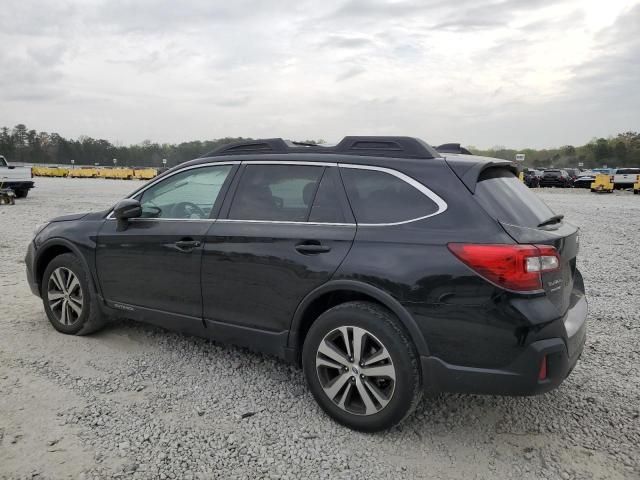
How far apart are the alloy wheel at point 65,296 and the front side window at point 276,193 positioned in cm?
186

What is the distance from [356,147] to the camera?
11.3 feet

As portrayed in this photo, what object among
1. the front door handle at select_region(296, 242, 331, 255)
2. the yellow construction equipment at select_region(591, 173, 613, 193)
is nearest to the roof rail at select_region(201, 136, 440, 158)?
the front door handle at select_region(296, 242, 331, 255)

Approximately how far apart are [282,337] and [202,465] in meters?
0.94

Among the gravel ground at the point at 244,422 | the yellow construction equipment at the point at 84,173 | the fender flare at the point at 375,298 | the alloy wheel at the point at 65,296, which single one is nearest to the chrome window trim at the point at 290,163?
the fender flare at the point at 375,298

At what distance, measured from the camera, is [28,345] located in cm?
441

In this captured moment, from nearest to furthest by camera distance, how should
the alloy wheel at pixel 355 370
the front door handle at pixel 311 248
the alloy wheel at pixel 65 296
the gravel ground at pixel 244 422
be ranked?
the gravel ground at pixel 244 422 < the alloy wheel at pixel 355 370 < the front door handle at pixel 311 248 < the alloy wheel at pixel 65 296

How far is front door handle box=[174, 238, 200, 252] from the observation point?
3.76m

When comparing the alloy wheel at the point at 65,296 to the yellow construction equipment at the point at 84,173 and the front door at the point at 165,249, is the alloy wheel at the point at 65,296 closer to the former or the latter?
the front door at the point at 165,249

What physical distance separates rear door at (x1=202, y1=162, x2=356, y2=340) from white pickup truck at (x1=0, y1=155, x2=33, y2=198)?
20.7 m

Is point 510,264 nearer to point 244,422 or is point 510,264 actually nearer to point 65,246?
point 244,422

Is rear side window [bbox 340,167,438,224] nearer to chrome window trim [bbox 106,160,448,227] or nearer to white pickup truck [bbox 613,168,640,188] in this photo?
chrome window trim [bbox 106,160,448,227]

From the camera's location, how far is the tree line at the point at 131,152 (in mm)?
83188

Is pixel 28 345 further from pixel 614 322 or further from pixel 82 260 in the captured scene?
pixel 614 322

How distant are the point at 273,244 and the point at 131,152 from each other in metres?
119
